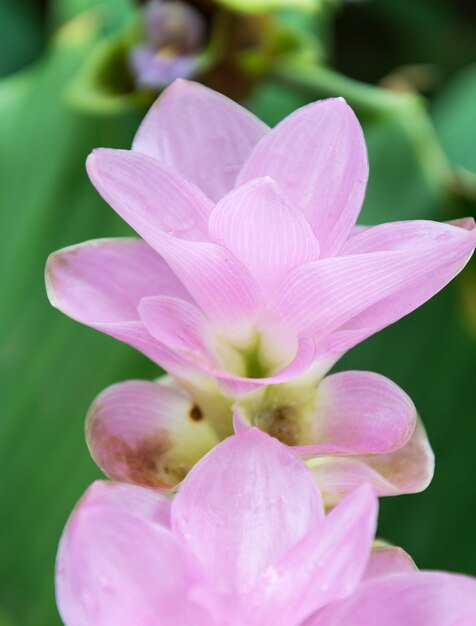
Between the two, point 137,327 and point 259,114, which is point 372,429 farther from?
point 259,114

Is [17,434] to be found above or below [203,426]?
below

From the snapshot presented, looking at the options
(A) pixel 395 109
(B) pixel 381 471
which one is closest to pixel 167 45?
(A) pixel 395 109

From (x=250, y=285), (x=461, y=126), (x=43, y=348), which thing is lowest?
(x=43, y=348)

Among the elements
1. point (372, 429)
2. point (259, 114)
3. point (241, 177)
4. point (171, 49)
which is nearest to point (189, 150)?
point (241, 177)

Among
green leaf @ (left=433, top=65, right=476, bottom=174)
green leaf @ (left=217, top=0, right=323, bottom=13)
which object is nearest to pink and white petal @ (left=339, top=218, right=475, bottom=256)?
green leaf @ (left=217, top=0, right=323, bottom=13)

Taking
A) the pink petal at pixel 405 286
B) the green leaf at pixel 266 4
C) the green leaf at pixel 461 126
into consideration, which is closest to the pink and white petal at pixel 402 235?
the pink petal at pixel 405 286

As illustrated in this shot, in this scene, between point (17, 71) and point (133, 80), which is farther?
point (17, 71)

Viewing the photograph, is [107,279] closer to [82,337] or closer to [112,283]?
[112,283]
